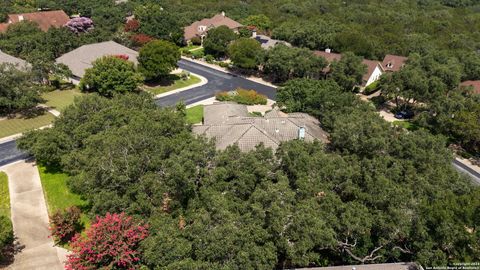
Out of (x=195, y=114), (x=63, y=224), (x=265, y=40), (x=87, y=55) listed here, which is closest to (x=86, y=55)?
(x=87, y=55)

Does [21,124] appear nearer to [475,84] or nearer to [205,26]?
[205,26]

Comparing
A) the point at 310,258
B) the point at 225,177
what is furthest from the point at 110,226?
the point at 310,258

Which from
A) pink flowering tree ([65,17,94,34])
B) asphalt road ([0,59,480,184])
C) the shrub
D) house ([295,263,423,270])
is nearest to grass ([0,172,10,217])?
the shrub

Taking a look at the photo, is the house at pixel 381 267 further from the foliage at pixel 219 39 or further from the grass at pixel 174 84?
the foliage at pixel 219 39

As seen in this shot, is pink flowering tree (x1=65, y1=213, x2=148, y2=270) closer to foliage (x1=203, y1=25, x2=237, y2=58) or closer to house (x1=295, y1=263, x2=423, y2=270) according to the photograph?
house (x1=295, y1=263, x2=423, y2=270)

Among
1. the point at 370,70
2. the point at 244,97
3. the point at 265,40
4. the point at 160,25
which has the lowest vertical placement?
the point at 244,97
